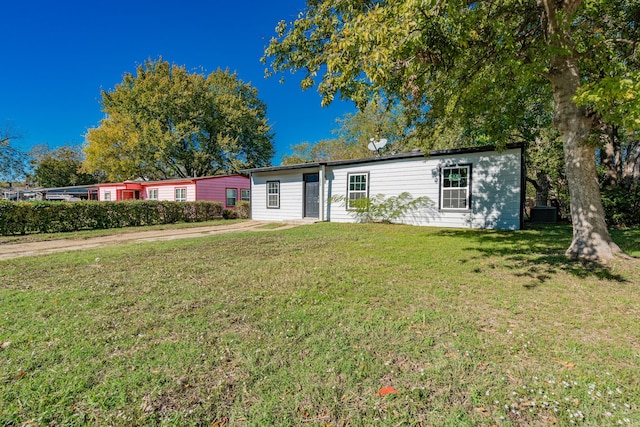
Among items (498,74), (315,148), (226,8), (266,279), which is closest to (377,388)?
(266,279)

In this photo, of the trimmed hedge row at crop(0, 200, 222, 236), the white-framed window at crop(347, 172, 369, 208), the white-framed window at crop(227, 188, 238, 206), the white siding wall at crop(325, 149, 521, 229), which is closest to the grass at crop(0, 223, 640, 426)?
the white siding wall at crop(325, 149, 521, 229)

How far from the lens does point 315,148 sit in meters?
36.4

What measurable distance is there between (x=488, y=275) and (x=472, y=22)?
3729 mm

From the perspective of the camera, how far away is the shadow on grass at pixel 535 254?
4270 millimetres

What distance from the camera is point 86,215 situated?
10.9 m

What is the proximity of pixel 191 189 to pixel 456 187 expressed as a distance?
15603 mm

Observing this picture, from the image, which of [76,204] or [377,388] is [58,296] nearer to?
[377,388]

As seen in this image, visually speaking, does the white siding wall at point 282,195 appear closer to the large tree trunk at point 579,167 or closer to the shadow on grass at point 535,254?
the shadow on grass at point 535,254

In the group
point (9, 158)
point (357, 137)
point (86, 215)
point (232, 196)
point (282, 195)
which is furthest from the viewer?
point (357, 137)

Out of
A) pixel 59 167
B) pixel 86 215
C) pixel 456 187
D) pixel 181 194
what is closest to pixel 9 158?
pixel 181 194

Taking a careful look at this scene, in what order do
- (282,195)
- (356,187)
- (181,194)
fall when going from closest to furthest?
(356,187)
(282,195)
(181,194)

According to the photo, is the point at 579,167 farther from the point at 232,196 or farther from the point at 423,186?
the point at 232,196

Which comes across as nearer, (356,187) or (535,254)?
(535,254)

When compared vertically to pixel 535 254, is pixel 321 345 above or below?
below
